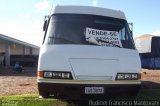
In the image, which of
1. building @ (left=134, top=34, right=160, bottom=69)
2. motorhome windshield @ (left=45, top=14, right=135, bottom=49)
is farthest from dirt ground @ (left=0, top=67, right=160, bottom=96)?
motorhome windshield @ (left=45, top=14, right=135, bottom=49)

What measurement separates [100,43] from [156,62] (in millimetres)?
8083

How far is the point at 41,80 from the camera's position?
23.4ft

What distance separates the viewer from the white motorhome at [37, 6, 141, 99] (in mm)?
7133

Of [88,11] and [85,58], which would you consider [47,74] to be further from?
[88,11]

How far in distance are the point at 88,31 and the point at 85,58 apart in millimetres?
1068

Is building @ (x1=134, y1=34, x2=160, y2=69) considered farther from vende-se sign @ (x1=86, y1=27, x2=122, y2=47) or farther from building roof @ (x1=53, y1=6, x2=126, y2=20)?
vende-se sign @ (x1=86, y1=27, x2=122, y2=47)

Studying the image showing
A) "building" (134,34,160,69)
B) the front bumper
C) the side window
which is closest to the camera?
the front bumper

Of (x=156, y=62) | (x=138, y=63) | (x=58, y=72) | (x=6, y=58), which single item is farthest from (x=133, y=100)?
(x=6, y=58)

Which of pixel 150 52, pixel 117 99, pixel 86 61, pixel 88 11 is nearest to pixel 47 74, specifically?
pixel 86 61

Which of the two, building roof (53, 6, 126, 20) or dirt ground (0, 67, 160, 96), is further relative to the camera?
dirt ground (0, 67, 160, 96)

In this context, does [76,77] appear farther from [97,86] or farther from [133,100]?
[133,100]

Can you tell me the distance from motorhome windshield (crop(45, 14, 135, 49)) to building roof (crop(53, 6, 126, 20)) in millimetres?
110

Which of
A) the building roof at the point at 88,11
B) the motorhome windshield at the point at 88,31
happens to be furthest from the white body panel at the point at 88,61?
the building roof at the point at 88,11

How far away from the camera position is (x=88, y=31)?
8172 mm
